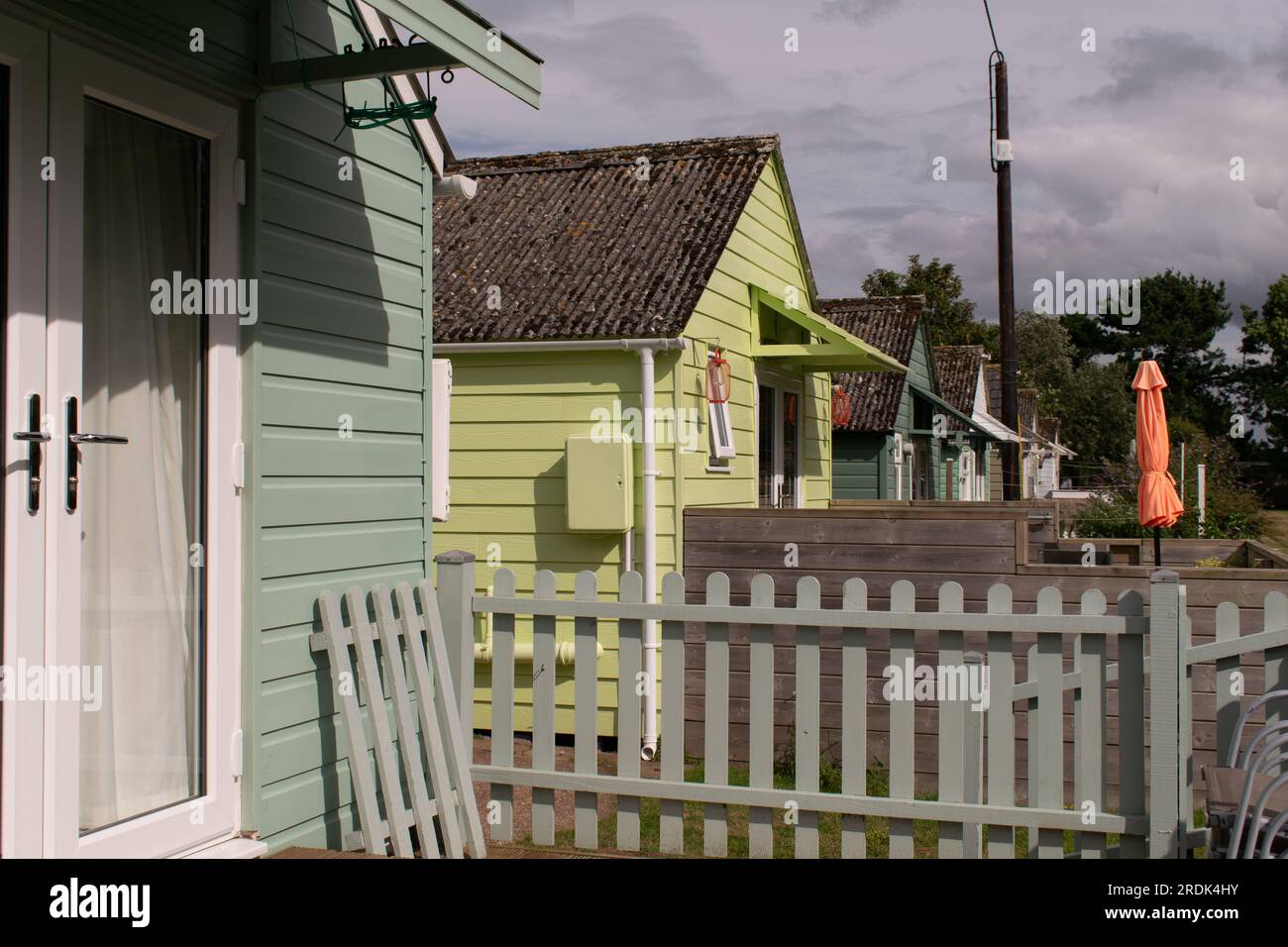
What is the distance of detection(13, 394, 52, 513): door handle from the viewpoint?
3.32 m

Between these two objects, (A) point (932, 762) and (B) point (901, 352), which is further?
(B) point (901, 352)

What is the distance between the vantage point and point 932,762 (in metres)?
7.66

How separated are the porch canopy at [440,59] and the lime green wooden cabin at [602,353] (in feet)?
15.8

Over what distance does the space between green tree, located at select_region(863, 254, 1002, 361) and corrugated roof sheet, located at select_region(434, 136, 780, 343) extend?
3920 cm

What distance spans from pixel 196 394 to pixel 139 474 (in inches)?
17.2

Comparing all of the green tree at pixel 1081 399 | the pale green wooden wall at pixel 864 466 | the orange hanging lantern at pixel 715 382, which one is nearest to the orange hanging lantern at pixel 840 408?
the pale green wooden wall at pixel 864 466

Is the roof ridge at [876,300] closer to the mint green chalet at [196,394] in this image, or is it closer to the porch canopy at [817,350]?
the porch canopy at [817,350]

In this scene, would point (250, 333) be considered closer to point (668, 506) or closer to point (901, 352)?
point (668, 506)

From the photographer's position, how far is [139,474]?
3.80 meters

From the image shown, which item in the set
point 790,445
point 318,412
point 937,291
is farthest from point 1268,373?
point 318,412

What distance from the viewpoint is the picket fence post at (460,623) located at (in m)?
5.20
